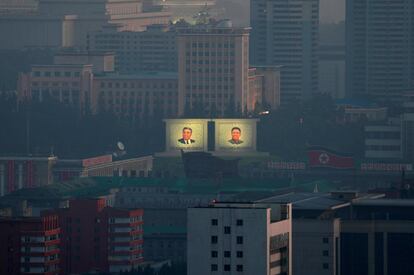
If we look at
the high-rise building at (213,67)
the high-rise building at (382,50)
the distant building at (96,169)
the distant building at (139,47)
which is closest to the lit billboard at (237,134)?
the distant building at (96,169)

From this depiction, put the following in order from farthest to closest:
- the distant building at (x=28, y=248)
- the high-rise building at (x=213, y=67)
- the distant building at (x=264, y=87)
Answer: the distant building at (x=264, y=87) < the high-rise building at (x=213, y=67) < the distant building at (x=28, y=248)

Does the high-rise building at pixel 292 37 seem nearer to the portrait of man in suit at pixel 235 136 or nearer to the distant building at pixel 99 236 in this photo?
the portrait of man in suit at pixel 235 136

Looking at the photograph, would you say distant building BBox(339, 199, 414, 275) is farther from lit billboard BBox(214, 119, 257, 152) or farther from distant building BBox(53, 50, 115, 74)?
distant building BBox(53, 50, 115, 74)

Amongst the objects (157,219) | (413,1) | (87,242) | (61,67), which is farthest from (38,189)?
(413,1)

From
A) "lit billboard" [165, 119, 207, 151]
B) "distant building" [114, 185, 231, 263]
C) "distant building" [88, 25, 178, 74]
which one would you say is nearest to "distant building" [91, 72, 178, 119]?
"lit billboard" [165, 119, 207, 151]

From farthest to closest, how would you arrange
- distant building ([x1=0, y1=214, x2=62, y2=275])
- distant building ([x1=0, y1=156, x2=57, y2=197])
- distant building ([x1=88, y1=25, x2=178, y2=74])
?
1. distant building ([x1=88, y1=25, x2=178, y2=74])
2. distant building ([x1=0, y1=156, x2=57, y2=197])
3. distant building ([x1=0, y1=214, x2=62, y2=275])

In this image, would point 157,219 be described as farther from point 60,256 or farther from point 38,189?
point 60,256
